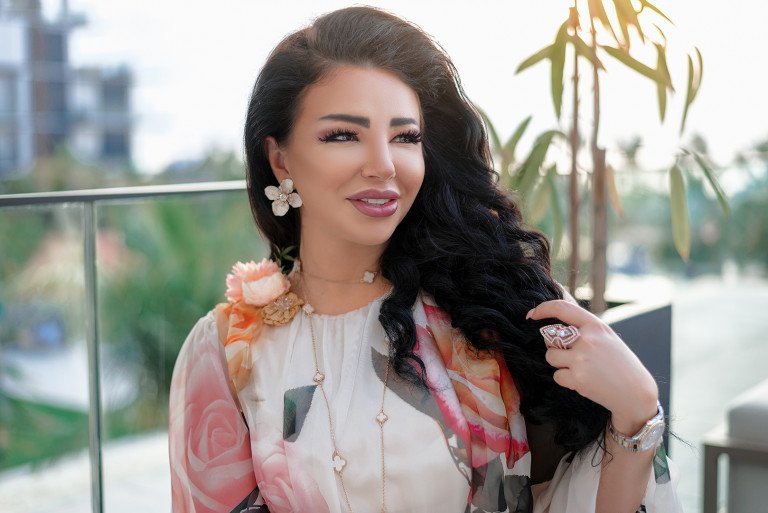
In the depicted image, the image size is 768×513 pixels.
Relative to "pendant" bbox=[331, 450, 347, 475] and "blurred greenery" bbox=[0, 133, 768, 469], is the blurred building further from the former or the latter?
"pendant" bbox=[331, 450, 347, 475]

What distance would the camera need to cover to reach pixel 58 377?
4.79 m

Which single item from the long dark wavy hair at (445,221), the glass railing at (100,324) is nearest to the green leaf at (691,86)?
the long dark wavy hair at (445,221)

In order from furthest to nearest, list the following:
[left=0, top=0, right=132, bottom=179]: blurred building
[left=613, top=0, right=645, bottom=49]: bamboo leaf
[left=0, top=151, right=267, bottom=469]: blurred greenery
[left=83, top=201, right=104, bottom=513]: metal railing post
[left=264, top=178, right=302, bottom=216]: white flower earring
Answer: [left=0, top=0, right=132, bottom=179]: blurred building < [left=0, top=151, right=267, bottom=469]: blurred greenery < [left=83, top=201, right=104, bottom=513]: metal railing post < [left=613, top=0, right=645, bottom=49]: bamboo leaf < [left=264, top=178, right=302, bottom=216]: white flower earring

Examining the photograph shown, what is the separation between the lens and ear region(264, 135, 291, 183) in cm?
165

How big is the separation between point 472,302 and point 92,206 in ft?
4.61

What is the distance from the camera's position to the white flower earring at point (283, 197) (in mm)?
1650

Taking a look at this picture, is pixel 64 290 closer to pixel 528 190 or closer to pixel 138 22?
pixel 528 190

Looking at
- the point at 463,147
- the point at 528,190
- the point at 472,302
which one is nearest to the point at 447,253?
the point at 472,302

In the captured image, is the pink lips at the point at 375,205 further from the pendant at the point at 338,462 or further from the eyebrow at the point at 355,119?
the pendant at the point at 338,462

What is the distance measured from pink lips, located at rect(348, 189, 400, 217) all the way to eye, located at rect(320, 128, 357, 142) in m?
0.09

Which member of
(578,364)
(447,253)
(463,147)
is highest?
(463,147)

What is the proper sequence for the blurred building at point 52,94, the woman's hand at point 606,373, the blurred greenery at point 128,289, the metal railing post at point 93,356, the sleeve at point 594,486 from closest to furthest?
the woman's hand at point 606,373
the sleeve at point 594,486
the metal railing post at point 93,356
the blurred greenery at point 128,289
the blurred building at point 52,94

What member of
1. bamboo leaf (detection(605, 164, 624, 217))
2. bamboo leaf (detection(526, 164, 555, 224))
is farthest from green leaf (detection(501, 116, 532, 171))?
bamboo leaf (detection(605, 164, 624, 217))

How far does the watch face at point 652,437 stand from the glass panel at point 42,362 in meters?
1.72
